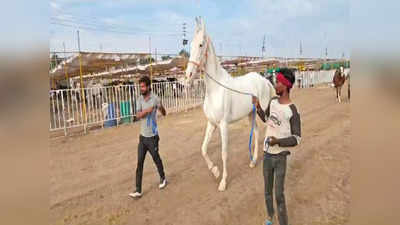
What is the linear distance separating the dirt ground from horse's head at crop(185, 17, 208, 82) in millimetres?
1712

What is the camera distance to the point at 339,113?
9.31m

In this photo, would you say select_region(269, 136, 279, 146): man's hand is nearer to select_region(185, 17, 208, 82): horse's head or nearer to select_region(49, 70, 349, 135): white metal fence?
select_region(185, 17, 208, 82): horse's head

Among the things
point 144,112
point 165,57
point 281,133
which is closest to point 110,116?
point 165,57

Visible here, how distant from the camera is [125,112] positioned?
928cm

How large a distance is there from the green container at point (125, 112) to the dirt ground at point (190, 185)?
2.40m

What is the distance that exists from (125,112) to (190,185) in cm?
597

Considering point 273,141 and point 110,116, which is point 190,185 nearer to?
point 273,141

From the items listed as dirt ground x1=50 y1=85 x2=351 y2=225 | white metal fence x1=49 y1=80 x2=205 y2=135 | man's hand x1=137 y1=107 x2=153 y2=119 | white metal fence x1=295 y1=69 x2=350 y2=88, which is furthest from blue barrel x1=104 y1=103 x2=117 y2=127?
white metal fence x1=295 y1=69 x2=350 y2=88

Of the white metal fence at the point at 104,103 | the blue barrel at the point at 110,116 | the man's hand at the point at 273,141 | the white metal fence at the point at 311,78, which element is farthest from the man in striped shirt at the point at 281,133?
the white metal fence at the point at 311,78

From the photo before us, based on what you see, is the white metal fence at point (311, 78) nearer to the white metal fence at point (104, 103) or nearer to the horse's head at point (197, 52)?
the white metal fence at point (104, 103)

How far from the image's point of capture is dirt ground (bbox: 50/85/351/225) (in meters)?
3.13
